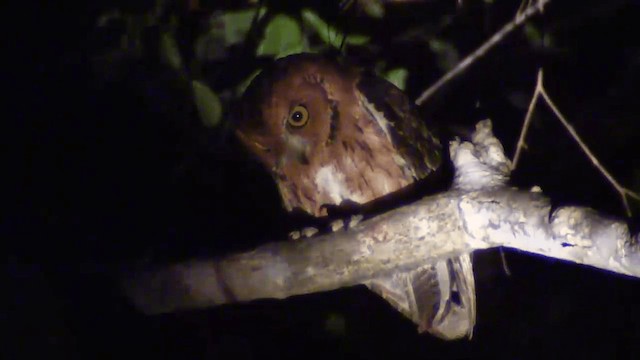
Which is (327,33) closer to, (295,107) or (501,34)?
(295,107)

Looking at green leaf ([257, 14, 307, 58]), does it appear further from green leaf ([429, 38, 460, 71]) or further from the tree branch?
the tree branch

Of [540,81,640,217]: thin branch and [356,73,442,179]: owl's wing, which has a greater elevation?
[540,81,640,217]: thin branch

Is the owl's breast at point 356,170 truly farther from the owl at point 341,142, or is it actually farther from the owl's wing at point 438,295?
the owl's wing at point 438,295

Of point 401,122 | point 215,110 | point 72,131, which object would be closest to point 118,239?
point 72,131

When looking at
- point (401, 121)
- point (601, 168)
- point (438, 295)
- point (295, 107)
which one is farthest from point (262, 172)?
point (601, 168)

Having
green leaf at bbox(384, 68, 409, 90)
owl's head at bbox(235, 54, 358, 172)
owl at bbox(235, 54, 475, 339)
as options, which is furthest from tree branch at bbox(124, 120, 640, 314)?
green leaf at bbox(384, 68, 409, 90)

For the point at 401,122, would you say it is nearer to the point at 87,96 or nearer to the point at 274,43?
the point at 274,43
